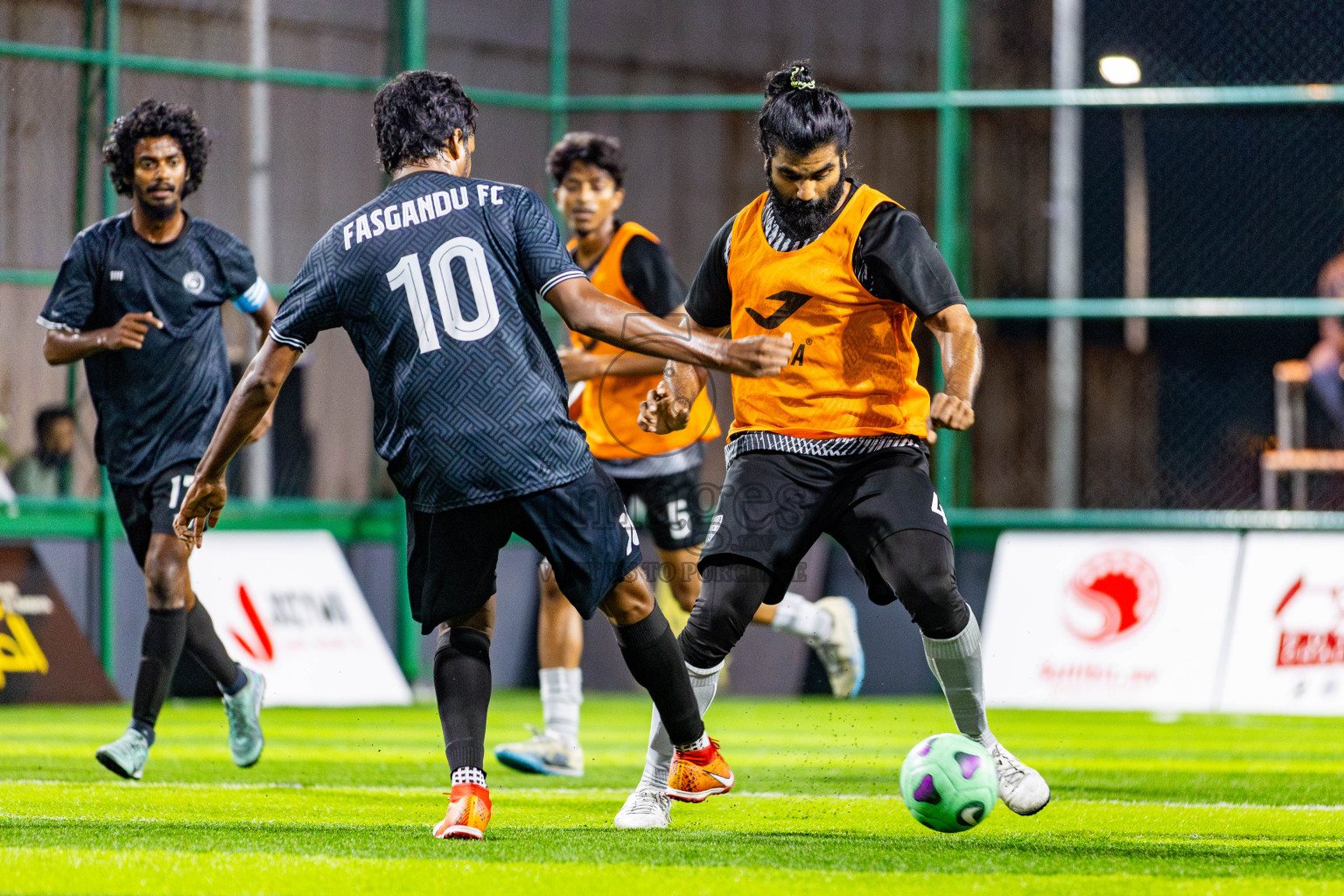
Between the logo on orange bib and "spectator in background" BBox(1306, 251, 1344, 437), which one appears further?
"spectator in background" BBox(1306, 251, 1344, 437)

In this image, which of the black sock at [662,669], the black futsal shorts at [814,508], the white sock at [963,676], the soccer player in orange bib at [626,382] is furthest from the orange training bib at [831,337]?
the soccer player in orange bib at [626,382]

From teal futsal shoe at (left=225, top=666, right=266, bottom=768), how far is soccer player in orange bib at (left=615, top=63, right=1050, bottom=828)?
83.2 inches

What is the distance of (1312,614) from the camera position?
35.4 feet

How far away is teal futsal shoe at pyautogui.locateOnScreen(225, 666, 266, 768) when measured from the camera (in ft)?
22.1

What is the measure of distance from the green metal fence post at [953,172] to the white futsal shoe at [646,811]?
7.61 meters

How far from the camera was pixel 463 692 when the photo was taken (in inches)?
194

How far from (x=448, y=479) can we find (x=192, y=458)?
240 cm

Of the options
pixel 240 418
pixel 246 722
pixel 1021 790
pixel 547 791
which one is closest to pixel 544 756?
pixel 547 791

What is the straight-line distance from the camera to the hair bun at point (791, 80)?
5.23 m

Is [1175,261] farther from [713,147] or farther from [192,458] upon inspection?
[192,458]

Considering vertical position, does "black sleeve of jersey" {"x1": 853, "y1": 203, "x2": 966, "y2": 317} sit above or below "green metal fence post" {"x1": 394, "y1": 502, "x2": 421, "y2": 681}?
above

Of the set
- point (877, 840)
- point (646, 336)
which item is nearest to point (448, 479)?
point (646, 336)

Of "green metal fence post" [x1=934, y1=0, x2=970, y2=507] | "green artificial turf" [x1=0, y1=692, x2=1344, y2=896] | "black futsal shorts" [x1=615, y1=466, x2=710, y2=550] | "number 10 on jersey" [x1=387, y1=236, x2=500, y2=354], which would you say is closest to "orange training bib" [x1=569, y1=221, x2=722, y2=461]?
"black futsal shorts" [x1=615, y1=466, x2=710, y2=550]

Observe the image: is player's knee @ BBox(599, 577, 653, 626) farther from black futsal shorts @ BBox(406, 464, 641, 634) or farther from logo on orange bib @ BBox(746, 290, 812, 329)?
A: logo on orange bib @ BBox(746, 290, 812, 329)
